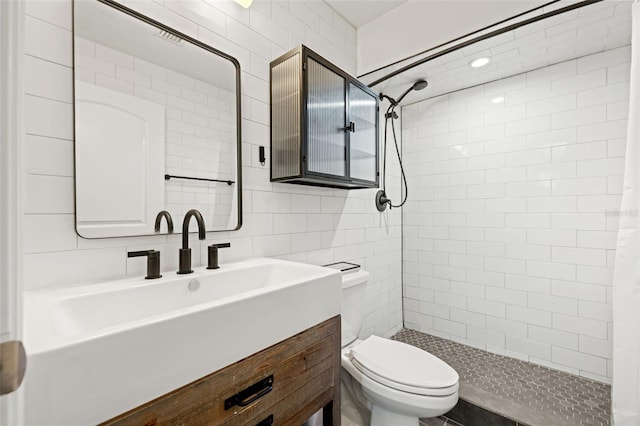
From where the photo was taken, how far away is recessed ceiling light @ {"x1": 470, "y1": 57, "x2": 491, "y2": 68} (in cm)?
188

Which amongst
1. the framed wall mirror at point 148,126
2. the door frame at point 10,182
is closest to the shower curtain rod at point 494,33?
the framed wall mirror at point 148,126

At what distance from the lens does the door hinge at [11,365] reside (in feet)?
0.93

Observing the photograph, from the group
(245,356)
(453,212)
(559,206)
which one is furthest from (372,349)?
(559,206)

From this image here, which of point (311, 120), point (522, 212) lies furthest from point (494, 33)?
point (522, 212)

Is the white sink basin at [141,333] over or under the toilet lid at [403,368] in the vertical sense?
over

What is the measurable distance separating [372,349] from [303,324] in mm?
780

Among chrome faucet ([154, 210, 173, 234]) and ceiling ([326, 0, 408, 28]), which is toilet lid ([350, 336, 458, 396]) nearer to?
chrome faucet ([154, 210, 173, 234])

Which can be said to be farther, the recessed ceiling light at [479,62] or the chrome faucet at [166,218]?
the recessed ceiling light at [479,62]

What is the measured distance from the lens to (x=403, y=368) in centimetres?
141

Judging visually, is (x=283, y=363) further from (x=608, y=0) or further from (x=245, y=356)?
(x=608, y=0)

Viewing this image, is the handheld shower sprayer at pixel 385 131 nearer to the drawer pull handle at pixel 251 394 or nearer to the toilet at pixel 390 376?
the toilet at pixel 390 376

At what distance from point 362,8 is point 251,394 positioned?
219 cm

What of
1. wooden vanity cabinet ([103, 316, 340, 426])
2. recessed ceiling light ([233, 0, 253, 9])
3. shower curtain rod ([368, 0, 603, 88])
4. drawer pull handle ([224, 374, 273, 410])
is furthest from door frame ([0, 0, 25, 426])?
shower curtain rod ([368, 0, 603, 88])

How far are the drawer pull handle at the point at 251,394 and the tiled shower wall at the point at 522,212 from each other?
80.5 inches
